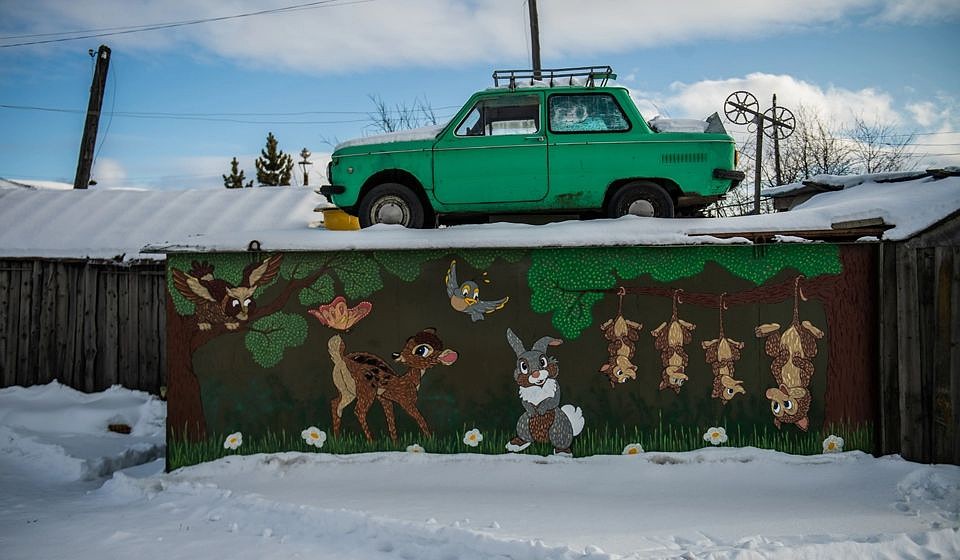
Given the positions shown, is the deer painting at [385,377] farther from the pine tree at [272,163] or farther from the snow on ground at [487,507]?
the pine tree at [272,163]

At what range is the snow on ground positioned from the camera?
4578 millimetres

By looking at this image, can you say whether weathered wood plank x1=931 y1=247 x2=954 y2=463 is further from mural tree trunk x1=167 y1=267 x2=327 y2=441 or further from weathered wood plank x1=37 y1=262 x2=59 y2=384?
weathered wood plank x1=37 y1=262 x2=59 y2=384

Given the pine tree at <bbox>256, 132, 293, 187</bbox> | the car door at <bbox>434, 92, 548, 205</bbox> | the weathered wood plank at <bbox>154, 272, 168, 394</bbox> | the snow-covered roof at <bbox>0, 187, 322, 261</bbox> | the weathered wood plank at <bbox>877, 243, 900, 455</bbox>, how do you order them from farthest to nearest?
1. the pine tree at <bbox>256, 132, 293, 187</bbox>
2. the snow-covered roof at <bbox>0, 187, 322, 261</bbox>
3. the weathered wood plank at <bbox>154, 272, 168, 394</bbox>
4. the car door at <bbox>434, 92, 548, 205</bbox>
5. the weathered wood plank at <bbox>877, 243, 900, 455</bbox>

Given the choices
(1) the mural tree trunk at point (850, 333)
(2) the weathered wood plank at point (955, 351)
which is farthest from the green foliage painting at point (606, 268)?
(2) the weathered wood plank at point (955, 351)

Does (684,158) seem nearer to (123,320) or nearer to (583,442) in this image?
(583,442)

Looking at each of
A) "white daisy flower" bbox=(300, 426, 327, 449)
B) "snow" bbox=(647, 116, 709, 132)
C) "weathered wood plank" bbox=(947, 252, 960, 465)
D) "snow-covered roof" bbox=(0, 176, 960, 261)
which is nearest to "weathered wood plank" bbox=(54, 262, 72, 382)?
"snow-covered roof" bbox=(0, 176, 960, 261)

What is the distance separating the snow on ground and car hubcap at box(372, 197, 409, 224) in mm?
2411

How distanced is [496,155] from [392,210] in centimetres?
123

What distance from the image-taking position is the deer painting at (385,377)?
6344 millimetres

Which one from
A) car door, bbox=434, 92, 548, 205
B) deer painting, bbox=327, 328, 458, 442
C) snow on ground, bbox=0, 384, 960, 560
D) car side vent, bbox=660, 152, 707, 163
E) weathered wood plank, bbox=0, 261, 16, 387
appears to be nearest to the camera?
snow on ground, bbox=0, 384, 960, 560

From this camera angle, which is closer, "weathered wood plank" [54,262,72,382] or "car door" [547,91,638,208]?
"car door" [547,91,638,208]

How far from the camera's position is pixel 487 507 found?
530 centimetres

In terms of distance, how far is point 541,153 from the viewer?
6.70 metres

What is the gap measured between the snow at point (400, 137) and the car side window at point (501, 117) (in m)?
0.28
